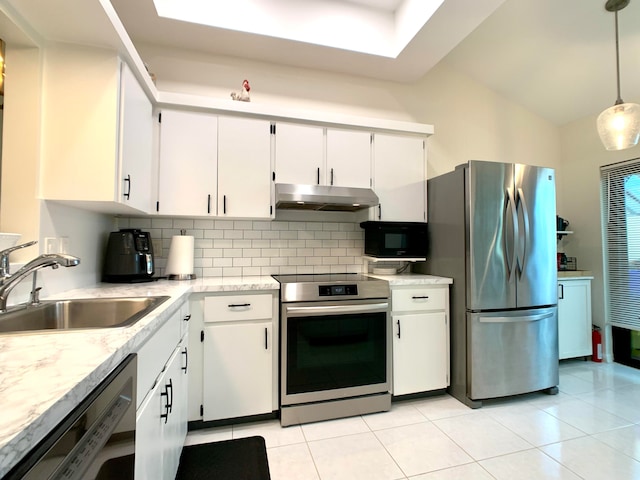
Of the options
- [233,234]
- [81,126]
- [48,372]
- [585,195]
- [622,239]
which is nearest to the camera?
[48,372]

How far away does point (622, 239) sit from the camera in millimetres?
3119

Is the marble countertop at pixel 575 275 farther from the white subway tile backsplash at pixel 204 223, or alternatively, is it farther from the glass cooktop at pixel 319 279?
the white subway tile backsplash at pixel 204 223

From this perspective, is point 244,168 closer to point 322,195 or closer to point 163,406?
point 322,195

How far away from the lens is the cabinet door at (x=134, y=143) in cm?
162

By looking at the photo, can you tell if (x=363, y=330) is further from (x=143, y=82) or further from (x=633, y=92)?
(x=633, y=92)

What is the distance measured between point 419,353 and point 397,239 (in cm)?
96

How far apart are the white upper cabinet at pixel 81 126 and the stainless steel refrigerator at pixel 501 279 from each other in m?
2.36

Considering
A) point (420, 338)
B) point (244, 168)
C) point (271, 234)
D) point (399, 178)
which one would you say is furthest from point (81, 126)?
point (420, 338)

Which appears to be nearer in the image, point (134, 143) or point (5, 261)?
point (5, 261)

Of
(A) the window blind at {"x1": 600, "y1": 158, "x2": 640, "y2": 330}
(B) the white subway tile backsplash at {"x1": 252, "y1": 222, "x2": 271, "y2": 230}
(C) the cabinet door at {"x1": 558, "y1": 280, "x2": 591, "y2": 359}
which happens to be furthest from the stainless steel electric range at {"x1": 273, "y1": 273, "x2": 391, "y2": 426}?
(A) the window blind at {"x1": 600, "y1": 158, "x2": 640, "y2": 330}

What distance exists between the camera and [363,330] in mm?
2217

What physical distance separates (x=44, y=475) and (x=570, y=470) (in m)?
2.33

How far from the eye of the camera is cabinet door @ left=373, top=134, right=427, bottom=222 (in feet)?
8.68

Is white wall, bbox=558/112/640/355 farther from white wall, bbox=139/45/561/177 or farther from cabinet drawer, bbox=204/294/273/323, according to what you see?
cabinet drawer, bbox=204/294/273/323
